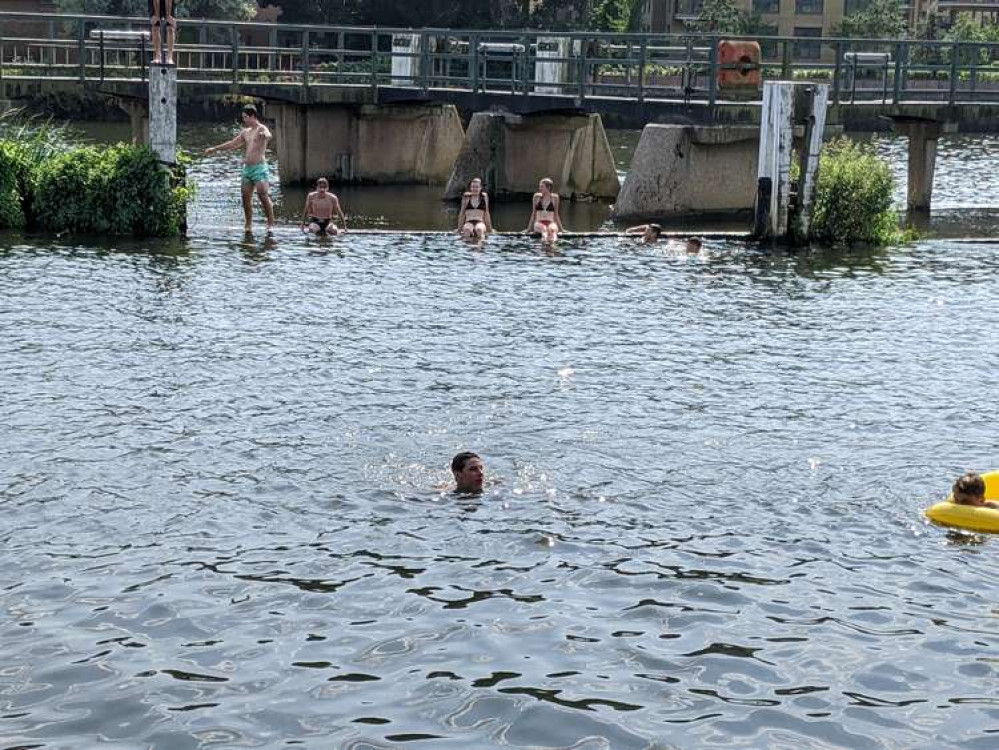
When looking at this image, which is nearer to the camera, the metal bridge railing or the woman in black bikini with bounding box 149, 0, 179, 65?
the woman in black bikini with bounding box 149, 0, 179, 65

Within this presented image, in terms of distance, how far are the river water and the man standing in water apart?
18 centimetres

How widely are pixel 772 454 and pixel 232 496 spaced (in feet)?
17.4

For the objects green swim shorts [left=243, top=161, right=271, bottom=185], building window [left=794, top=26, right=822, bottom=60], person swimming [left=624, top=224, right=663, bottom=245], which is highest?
building window [left=794, top=26, right=822, bottom=60]

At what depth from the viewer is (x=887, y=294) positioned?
2588cm

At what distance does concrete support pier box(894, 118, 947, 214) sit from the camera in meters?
37.5

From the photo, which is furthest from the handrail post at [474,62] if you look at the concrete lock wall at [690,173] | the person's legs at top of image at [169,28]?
the person's legs at top of image at [169,28]

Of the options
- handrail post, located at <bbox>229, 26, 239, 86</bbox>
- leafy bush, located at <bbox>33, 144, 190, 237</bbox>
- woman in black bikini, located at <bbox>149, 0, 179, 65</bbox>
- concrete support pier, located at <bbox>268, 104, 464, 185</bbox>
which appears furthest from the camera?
concrete support pier, located at <bbox>268, 104, 464, 185</bbox>

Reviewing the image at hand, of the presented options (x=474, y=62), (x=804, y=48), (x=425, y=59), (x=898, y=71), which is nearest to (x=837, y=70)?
(x=898, y=71)

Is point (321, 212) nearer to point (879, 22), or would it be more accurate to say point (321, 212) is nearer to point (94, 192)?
point (94, 192)

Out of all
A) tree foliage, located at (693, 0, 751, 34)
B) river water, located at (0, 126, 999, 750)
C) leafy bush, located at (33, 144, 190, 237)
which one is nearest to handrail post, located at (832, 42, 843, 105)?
river water, located at (0, 126, 999, 750)

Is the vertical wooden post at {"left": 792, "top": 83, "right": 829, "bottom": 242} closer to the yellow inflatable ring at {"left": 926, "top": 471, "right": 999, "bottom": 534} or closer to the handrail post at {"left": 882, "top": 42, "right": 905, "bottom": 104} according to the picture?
the handrail post at {"left": 882, "top": 42, "right": 905, "bottom": 104}

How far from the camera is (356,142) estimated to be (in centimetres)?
4253

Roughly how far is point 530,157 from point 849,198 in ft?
36.0

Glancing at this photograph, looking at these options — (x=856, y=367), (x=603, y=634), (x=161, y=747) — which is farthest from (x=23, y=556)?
(x=856, y=367)
